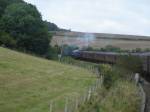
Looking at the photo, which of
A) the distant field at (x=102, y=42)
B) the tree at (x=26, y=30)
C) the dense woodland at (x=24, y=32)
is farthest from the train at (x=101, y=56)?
the distant field at (x=102, y=42)

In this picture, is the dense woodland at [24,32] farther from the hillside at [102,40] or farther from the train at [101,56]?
the hillside at [102,40]

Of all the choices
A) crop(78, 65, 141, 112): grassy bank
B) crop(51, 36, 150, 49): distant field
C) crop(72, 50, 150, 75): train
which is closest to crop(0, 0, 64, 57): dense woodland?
crop(72, 50, 150, 75): train

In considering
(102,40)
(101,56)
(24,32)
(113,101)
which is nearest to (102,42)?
(102,40)

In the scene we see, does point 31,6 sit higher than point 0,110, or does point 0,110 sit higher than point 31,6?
point 31,6

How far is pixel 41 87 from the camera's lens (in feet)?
105

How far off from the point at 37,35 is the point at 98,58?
41.2 feet

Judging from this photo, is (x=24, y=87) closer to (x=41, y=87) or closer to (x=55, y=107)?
(x=41, y=87)

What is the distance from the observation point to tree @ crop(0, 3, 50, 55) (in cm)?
8075

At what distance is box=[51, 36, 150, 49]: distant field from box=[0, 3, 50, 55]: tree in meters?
34.6

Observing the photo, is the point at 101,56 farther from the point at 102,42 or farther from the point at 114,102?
the point at 102,42

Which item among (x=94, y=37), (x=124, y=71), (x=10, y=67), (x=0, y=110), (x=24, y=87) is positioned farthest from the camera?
(x=94, y=37)

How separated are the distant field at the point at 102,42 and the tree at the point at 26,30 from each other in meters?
34.6

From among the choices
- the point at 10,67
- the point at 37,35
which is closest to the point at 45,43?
the point at 37,35

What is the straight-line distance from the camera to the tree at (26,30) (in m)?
80.8
